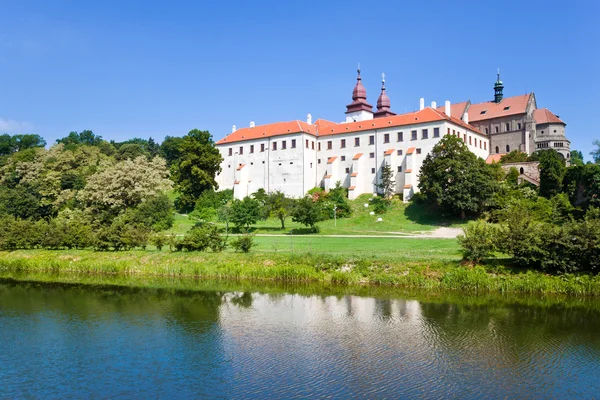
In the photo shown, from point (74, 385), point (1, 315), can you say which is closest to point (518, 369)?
point (74, 385)

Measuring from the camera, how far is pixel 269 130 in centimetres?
6800

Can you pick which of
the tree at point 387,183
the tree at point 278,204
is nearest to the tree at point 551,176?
the tree at point 387,183

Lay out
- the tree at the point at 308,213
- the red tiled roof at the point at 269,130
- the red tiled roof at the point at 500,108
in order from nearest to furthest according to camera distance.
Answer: the tree at the point at 308,213, the red tiled roof at the point at 269,130, the red tiled roof at the point at 500,108

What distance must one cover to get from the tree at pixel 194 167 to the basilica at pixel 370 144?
15.2ft

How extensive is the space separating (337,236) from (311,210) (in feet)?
12.1

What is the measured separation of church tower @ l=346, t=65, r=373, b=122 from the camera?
77.3 metres

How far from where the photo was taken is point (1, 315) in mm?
20375

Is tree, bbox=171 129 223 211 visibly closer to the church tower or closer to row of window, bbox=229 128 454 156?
row of window, bbox=229 128 454 156

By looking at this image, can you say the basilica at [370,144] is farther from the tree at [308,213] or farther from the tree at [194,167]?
the tree at [308,213]

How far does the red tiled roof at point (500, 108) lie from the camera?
7069 centimetres

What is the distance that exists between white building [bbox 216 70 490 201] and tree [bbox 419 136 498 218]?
663 cm

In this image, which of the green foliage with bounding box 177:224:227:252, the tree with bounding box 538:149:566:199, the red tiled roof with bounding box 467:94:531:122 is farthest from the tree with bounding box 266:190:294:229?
the red tiled roof with bounding box 467:94:531:122

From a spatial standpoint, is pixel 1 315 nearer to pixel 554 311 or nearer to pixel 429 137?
pixel 554 311

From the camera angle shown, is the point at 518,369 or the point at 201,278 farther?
the point at 201,278
